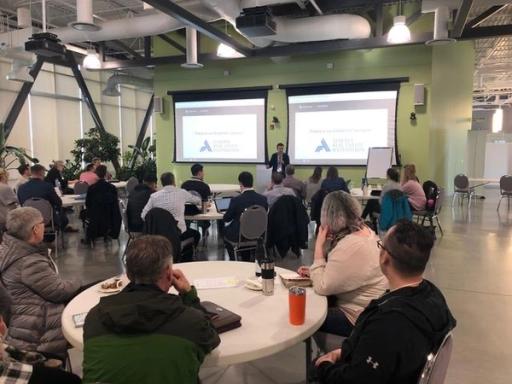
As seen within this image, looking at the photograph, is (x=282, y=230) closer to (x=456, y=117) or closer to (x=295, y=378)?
(x=295, y=378)

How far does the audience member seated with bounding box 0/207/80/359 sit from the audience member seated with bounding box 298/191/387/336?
1323 millimetres

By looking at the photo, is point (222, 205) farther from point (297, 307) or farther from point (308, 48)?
point (308, 48)

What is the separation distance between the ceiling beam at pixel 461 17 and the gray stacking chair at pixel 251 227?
4071 millimetres

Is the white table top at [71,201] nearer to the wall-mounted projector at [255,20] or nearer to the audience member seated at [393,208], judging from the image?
the wall-mounted projector at [255,20]

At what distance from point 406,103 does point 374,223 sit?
146 inches

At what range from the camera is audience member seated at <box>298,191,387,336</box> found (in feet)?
6.92

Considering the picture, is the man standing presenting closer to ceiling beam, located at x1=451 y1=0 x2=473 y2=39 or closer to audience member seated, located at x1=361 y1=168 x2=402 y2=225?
audience member seated, located at x1=361 y1=168 x2=402 y2=225

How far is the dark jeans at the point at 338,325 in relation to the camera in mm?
2186

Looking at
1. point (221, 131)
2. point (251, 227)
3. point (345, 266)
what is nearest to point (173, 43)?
point (221, 131)

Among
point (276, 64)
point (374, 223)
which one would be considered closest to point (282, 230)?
point (374, 223)

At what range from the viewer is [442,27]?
687cm

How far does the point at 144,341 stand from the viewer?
49.1 inches

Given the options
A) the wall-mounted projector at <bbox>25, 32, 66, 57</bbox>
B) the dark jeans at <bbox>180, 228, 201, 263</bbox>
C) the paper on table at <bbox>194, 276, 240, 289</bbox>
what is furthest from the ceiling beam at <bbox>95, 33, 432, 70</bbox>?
the paper on table at <bbox>194, 276, 240, 289</bbox>

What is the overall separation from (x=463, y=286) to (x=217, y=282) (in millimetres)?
3174
